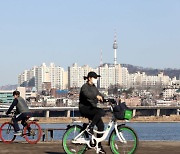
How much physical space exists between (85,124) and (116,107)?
72cm

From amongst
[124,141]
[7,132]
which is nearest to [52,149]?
[124,141]

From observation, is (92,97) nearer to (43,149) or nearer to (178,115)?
(43,149)

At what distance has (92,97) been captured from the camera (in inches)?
437

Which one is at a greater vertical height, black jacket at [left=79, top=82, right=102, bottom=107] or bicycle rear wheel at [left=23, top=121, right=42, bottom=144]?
black jacket at [left=79, top=82, right=102, bottom=107]

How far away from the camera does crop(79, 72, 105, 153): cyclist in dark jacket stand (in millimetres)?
11102

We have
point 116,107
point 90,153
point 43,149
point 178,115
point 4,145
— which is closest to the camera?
point 116,107

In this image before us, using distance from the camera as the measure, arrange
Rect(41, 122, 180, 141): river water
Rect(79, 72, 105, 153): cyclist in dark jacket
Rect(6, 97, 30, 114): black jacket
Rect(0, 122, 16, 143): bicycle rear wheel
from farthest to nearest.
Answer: Rect(41, 122, 180, 141): river water < Rect(0, 122, 16, 143): bicycle rear wheel < Rect(6, 97, 30, 114): black jacket < Rect(79, 72, 105, 153): cyclist in dark jacket

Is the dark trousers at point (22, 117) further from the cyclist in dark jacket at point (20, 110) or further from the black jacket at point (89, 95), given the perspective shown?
the black jacket at point (89, 95)

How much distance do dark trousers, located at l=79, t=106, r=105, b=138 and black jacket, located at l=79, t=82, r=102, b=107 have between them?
0.29ft

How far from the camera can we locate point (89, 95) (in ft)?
36.5

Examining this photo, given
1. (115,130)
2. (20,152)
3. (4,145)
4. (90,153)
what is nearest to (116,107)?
(115,130)

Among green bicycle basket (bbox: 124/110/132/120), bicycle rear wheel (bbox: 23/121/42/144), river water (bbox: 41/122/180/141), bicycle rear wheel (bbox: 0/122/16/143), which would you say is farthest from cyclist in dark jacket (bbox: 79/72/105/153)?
river water (bbox: 41/122/180/141)

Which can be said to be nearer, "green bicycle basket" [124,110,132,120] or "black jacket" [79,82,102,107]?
"green bicycle basket" [124,110,132,120]

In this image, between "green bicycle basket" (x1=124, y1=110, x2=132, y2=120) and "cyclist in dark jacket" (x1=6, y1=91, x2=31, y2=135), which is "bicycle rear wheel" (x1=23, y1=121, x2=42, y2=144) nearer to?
"cyclist in dark jacket" (x1=6, y1=91, x2=31, y2=135)
